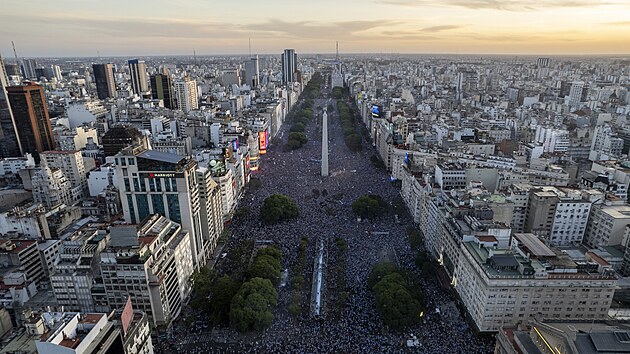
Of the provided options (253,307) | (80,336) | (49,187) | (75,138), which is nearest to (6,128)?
(75,138)

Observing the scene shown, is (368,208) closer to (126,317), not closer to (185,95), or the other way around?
(126,317)

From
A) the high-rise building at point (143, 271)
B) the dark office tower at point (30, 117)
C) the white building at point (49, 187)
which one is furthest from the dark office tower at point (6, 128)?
the high-rise building at point (143, 271)

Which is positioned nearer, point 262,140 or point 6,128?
point 6,128

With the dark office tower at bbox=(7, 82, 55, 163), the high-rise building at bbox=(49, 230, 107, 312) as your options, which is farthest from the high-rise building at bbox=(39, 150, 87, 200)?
the high-rise building at bbox=(49, 230, 107, 312)

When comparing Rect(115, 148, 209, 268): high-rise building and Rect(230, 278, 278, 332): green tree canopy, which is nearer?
Rect(230, 278, 278, 332): green tree canopy

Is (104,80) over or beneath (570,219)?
over

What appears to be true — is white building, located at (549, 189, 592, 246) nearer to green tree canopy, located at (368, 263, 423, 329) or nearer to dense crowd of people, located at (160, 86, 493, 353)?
dense crowd of people, located at (160, 86, 493, 353)

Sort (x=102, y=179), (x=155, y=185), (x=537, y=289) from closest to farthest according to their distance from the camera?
1. (x=537, y=289)
2. (x=155, y=185)
3. (x=102, y=179)

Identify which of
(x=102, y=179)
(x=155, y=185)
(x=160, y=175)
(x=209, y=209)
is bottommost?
(x=102, y=179)
